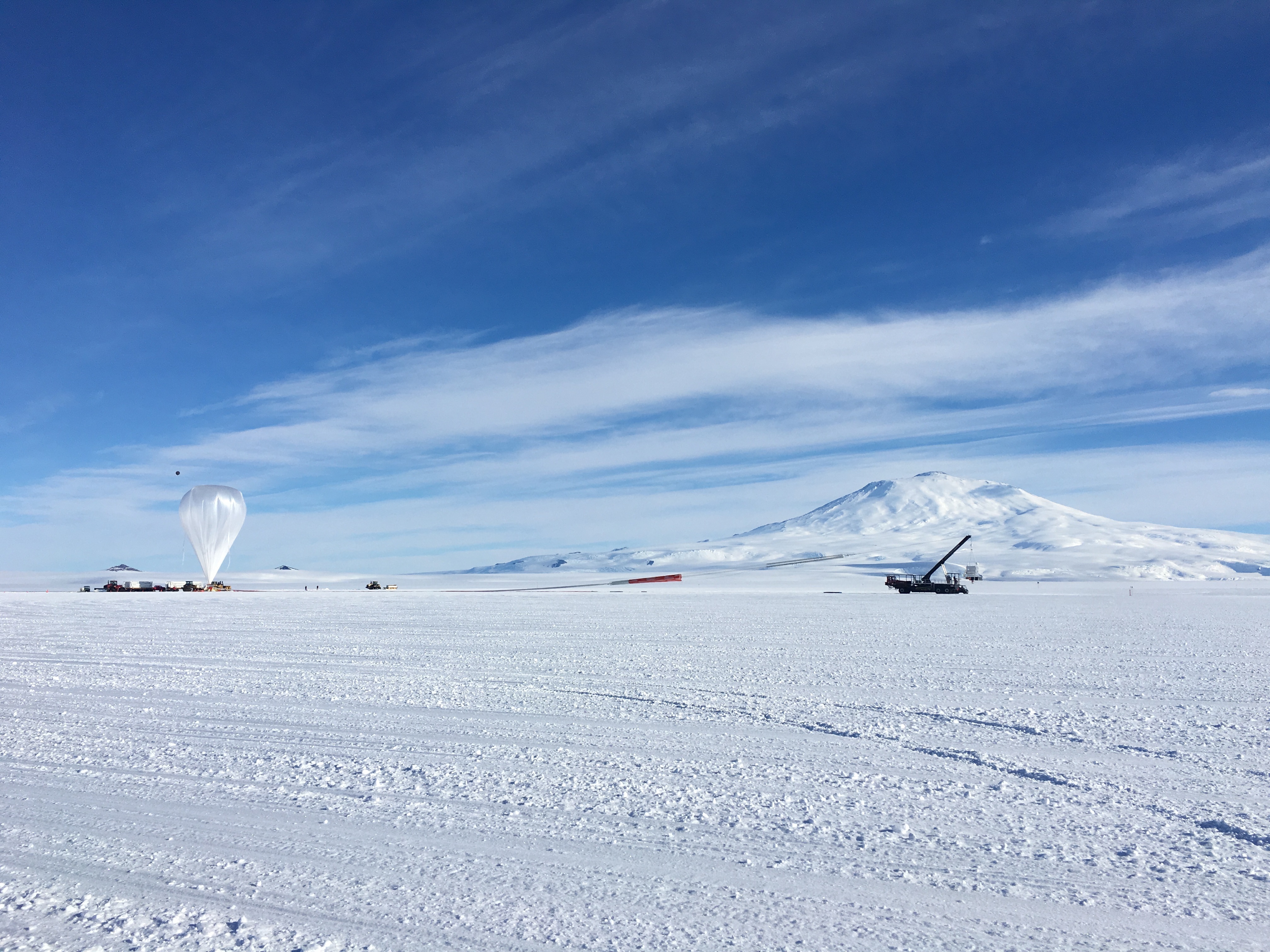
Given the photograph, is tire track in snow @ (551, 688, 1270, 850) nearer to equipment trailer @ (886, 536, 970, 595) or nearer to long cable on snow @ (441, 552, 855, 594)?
equipment trailer @ (886, 536, 970, 595)

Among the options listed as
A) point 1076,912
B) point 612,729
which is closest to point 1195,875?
point 1076,912

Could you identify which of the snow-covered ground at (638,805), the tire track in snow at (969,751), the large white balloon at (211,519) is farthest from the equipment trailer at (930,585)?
the large white balloon at (211,519)

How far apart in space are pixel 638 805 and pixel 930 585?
161 feet

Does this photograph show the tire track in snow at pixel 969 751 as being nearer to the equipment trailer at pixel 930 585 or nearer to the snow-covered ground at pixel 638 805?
the snow-covered ground at pixel 638 805

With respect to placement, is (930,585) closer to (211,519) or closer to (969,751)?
(969,751)

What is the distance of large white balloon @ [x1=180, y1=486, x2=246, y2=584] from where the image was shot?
64.4 metres

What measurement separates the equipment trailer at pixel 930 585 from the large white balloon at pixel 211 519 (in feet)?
165

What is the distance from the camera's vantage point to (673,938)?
4203mm


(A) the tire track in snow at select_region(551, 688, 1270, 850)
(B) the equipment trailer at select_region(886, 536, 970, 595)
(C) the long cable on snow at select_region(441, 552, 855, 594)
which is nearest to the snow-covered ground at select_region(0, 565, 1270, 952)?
(A) the tire track in snow at select_region(551, 688, 1270, 850)

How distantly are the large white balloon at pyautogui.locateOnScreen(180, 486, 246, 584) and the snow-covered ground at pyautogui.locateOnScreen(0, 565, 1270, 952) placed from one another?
54150 millimetres

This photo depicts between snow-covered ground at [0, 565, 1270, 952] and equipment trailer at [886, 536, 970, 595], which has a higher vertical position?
snow-covered ground at [0, 565, 1270, 952]

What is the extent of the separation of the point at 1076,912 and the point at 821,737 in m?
4.19

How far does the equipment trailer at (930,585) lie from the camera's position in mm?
49594

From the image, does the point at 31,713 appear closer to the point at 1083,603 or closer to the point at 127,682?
the point at 127,682
